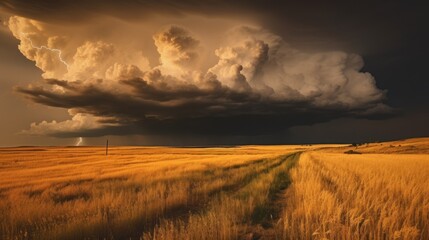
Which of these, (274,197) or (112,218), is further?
(274,197)

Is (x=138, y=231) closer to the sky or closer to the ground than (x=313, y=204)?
closer to the ground

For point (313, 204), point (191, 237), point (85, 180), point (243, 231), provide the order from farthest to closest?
point (85, 180) < point (313, 204) < point (243, 231) < point (191, 237)

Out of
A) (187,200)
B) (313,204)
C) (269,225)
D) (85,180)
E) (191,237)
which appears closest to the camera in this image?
(191,237)

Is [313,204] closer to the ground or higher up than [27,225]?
higher up

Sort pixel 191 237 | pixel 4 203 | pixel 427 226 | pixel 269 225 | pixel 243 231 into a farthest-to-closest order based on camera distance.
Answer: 1. pixel 4 203
2. pixel 269 225
3. pixel 243 231
4. pixel 427 226
5. pixel 191 237

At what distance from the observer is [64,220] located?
9.37 metres

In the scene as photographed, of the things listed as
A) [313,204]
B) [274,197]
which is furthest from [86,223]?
[274,197]

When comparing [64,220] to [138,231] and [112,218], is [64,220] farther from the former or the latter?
[138,231]

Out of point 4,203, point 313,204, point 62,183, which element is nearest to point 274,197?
point 313,204

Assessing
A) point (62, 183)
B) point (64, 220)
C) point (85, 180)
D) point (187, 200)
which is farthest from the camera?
point (85, 180)

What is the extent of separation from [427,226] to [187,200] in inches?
312

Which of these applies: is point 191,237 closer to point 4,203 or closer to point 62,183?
point 4,203

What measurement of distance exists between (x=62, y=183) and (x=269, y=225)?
47.1 ft

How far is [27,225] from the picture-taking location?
9148 mm
